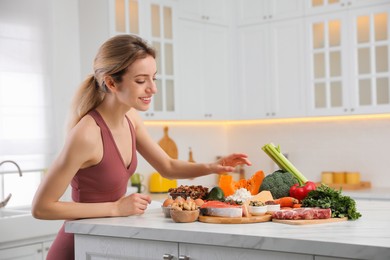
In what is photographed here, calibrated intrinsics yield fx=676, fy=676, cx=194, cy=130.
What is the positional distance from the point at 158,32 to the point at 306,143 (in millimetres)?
1760

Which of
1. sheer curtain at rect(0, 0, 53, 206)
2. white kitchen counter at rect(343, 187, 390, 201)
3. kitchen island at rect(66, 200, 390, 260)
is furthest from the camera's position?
white kitchen counter at rect(343, 187, 390, 201)

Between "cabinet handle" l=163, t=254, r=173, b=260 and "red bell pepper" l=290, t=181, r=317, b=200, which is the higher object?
"red bell pepper" l=290, t=181, r=317, b=200

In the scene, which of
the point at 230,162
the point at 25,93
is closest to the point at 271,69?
the point at 25,93

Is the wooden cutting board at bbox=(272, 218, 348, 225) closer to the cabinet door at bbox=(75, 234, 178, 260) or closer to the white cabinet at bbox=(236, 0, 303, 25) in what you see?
the cabinet door at bbox=(75, 234, 178, 260)

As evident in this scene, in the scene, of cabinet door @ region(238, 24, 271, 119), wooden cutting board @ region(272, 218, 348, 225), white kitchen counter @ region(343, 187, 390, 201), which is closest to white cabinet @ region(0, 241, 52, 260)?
wooden cutting board @ region(272, 218, 348, 225)

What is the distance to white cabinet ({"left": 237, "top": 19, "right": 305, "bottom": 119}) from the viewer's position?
602 cm

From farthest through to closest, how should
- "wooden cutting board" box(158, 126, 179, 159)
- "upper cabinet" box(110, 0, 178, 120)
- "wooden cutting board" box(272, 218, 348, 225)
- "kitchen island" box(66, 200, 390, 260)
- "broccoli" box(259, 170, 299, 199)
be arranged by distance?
"wooden cutting board" box(158, 126, 179, 159) → "upper cabinet" box(110, 0, 178, 120) → "broccoli" box(259, 170, 299, 199) → "wooden cutting board" box(272, 218, 348, 225) → "kitchen island" box(66, 200, 390, 260)

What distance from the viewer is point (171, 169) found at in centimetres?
320

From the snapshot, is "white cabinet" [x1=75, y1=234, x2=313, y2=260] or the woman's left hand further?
the woman's left hand

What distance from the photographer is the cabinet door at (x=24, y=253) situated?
13.5 ft

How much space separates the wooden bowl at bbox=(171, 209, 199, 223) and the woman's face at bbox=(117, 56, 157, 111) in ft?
1.48

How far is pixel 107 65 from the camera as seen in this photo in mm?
2703

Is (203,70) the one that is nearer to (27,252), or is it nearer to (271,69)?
(271,69)

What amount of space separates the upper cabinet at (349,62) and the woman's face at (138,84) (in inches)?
130
